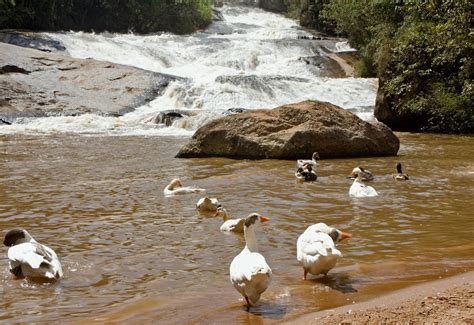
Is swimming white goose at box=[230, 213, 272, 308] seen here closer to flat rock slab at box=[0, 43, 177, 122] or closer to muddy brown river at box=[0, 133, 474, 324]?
muddy brown river at box=[0, 133, 474, 324]

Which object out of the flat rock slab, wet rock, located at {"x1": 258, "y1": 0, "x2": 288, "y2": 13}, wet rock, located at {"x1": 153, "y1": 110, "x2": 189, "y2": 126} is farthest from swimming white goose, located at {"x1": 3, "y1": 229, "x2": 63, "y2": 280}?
wet rock, located at {"x1": 258, "y1": 0, "x2": 288, "y2": 13}

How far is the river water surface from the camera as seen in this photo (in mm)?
4898

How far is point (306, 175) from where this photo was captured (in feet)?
34.2

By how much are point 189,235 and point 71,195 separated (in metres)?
3.21

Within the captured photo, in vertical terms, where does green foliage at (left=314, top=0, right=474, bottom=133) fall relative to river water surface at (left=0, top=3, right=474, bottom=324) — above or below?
above

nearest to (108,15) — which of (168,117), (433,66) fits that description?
(168,117)

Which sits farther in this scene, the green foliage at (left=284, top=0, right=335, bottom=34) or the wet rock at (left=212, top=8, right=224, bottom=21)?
the wet rock at (left=212, top=8, right=224, bottom=21)

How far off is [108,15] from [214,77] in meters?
19.8

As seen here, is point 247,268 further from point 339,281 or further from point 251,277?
point 339,281


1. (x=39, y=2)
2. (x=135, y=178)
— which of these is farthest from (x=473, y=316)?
(x=39, y=2)

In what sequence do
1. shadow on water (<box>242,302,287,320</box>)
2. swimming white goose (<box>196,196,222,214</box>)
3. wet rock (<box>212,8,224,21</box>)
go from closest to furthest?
shadow on water (<box>242,302,287,320</box>)
swimming white goose (<box>196,196,222,214</box>)
wet rock (<box>212,8,224,21</box>)

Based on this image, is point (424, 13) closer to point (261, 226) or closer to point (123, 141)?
point (123, 141)

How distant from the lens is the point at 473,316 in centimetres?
394

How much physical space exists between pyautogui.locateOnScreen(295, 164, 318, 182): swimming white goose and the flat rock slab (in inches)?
538
